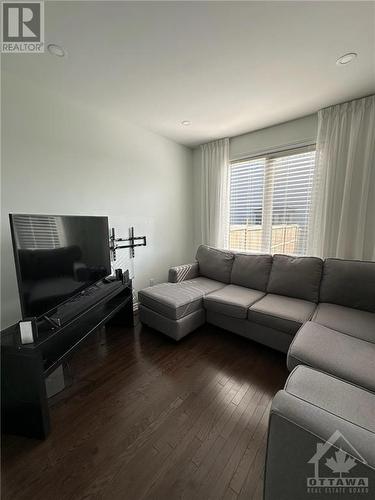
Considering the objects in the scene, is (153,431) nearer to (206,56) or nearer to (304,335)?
(304,335)

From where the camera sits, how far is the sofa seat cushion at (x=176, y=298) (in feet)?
7.14

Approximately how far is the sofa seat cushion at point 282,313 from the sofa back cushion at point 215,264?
2.40 ft

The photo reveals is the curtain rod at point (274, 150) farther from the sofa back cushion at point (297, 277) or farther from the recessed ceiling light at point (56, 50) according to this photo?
the recessed ceiling light at point (56, 50)

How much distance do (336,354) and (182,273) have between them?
1910 mm

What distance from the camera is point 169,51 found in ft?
4.96

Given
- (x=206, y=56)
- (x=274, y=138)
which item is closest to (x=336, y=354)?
(x=206, y=56)

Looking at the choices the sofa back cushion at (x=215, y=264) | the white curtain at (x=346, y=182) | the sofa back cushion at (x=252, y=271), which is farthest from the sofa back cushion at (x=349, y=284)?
the sofa back cushion at (x=215, y=264)

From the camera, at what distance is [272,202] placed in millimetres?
2980

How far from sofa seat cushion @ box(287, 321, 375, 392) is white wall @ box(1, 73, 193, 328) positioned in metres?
2.21

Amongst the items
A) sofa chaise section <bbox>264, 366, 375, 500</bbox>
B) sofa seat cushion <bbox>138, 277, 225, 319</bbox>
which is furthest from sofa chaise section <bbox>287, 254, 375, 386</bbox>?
sofa seat cushion <bbox>138, 277, 225, 319</bbox>

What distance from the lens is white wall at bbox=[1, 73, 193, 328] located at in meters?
1.77

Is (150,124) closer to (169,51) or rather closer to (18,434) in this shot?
(169,51)

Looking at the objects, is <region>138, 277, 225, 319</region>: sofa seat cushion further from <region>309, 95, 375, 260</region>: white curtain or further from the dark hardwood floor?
<region>309, 95, 375, 260</region>: white curtain

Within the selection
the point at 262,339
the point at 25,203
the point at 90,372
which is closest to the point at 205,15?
the point at 25,203
